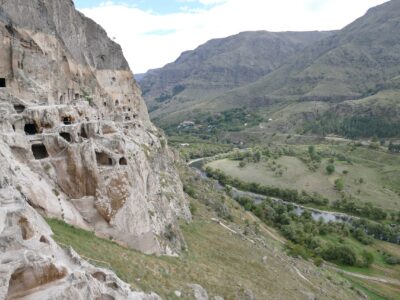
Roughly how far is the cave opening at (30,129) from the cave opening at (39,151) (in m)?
3.58

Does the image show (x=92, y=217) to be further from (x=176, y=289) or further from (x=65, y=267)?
(x=65, y=267)

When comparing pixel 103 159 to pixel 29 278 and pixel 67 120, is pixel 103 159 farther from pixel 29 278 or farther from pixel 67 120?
pixel 29 278

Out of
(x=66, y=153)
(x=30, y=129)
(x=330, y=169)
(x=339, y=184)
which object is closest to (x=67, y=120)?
(x=30, y=129)

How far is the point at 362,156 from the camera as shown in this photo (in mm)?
176000

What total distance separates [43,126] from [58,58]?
34.1m

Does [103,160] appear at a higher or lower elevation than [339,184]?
higher

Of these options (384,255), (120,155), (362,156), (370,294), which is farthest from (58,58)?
(362,156)

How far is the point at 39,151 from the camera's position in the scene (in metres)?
30.4

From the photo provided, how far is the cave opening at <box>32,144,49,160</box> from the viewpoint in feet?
99.1

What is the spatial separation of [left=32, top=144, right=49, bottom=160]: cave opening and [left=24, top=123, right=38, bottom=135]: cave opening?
11.8 ft

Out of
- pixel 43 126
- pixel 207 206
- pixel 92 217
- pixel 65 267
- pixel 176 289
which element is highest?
pixel 43 126

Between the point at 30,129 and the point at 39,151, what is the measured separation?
4.49 metres

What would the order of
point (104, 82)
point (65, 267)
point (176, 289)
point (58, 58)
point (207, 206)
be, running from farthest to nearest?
point (104, 82), point (207, 206), point (58, 58), point (176, 289), point (65, 267)

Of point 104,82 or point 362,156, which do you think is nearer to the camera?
point 104,82
